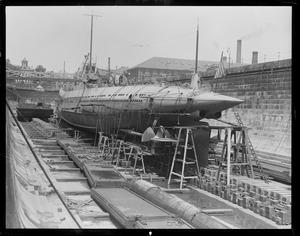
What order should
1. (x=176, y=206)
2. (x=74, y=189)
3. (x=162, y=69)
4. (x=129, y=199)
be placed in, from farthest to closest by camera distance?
(x=162, y=69) < (x=74, y=189) < (x=129, y=199) < (x=176, y=206)

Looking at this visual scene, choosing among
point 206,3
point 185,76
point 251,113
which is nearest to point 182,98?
point 206,3

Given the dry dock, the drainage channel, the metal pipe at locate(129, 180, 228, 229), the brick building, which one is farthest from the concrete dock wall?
the drainage channel

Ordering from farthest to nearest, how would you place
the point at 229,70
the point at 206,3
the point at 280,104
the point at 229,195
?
the point at 229,70 → the point at 280,104 → the point at 229,195 → the point at 206,3

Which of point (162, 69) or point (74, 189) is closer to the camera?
point (74, 189)

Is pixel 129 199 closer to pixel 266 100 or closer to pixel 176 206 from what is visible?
pixel 176 206

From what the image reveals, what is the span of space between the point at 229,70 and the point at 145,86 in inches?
333

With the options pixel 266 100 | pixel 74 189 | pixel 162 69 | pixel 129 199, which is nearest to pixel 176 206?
pixel 129 199

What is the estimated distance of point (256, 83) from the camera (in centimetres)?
1859

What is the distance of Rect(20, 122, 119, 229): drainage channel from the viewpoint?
7.25 m

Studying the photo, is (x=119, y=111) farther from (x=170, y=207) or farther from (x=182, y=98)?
(x=170, y=207)

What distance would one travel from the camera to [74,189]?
377 inches

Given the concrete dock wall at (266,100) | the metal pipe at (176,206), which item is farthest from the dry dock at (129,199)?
the concrete dock wall at (266,100)

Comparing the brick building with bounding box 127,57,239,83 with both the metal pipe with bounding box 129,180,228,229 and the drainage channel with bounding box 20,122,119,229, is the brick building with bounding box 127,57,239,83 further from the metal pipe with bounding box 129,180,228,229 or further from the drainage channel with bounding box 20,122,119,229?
the metal pipe with bounding box 129,180,228,229

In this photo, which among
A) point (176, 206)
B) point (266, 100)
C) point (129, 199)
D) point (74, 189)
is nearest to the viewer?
point (176, 206)
